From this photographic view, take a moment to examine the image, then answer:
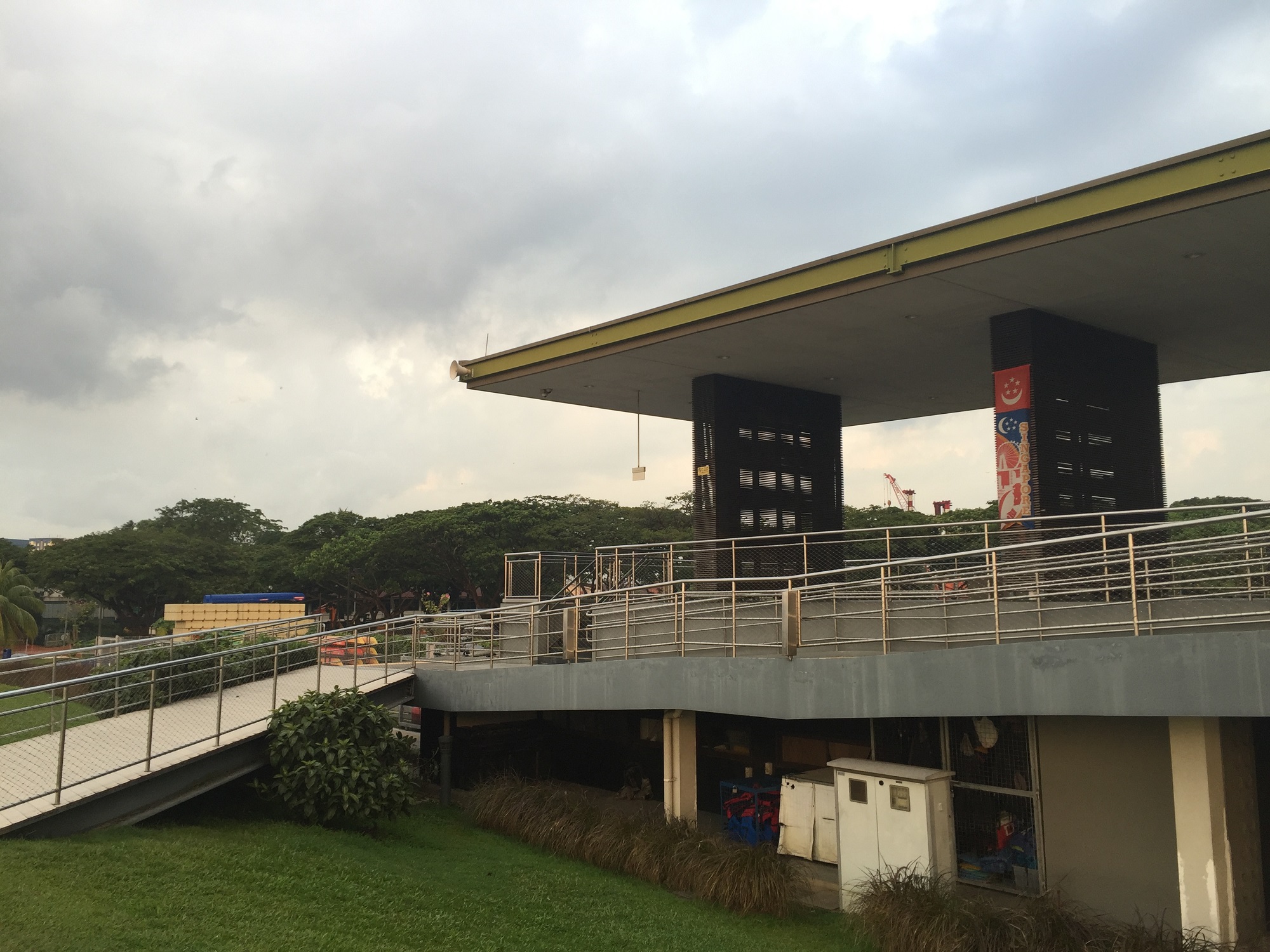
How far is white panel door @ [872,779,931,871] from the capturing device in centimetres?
1041

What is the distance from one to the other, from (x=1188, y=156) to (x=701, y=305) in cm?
764

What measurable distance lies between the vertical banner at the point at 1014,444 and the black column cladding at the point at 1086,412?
0.36 ft

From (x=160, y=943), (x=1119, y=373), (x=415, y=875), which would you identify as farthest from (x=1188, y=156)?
(x=160, y=943)

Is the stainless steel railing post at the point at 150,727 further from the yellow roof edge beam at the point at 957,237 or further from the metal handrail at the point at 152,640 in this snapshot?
the yellow roof edge beam at the point at 957,237

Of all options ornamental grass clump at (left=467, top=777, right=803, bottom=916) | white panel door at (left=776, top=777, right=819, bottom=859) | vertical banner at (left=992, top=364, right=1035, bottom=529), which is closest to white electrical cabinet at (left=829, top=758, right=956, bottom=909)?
ornamental grass clump at (left=467, top=777, right=803, bottom=916)

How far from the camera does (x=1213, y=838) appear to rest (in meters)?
8.94

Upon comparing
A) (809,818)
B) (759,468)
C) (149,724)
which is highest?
(759,468)

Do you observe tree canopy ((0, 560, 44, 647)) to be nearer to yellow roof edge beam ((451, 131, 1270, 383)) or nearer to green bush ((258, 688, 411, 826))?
yellow roof edge beam ((451, 131, 1270, 383))

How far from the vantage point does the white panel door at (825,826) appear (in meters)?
12.8

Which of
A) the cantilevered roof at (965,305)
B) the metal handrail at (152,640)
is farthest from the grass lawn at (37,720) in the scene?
the cantilevered roof at (965,305)

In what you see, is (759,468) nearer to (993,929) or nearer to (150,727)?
(993,929)

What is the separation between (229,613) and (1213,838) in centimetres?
3674

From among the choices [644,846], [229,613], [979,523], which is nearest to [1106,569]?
[979,523]

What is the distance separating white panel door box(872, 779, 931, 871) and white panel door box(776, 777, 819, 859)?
2150mm
